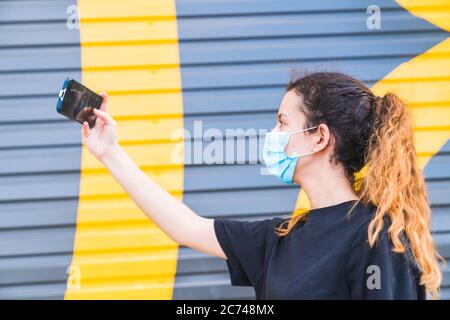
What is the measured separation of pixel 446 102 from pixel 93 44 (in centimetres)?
186

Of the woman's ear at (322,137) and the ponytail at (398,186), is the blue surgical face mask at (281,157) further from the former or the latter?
the ponytail at (398,186)

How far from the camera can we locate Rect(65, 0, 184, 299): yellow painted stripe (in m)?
3.34

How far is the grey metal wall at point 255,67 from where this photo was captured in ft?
11.2

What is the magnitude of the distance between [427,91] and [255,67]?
0.91 m

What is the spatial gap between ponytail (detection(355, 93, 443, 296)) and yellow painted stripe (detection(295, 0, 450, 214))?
127 cm

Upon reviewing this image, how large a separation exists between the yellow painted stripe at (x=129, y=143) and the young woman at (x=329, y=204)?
1.05m

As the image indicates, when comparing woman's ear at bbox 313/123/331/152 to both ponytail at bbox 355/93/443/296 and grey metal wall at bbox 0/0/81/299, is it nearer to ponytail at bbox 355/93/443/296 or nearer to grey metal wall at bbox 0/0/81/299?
ponytail at bbox 355/93/443/296

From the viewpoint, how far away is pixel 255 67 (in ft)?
11.3

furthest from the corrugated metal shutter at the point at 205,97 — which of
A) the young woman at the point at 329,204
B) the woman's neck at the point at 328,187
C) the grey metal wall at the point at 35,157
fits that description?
the woman's neck at the point at 328,187

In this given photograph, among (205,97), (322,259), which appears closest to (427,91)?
(205,97)

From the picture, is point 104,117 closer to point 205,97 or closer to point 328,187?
point 328,187

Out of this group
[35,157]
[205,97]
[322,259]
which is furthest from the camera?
[205,97]
